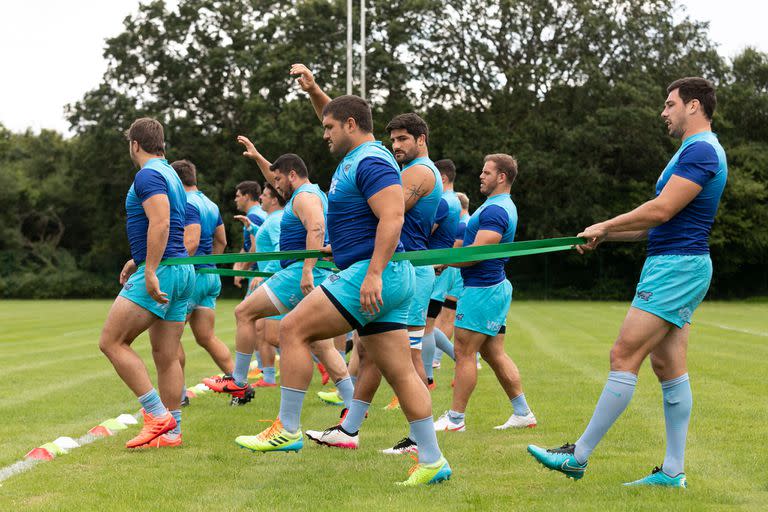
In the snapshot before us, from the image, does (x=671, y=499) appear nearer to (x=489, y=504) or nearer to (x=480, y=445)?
(x=489, y=504)

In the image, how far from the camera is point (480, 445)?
6789mm

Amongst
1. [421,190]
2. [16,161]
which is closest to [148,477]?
[421,190]

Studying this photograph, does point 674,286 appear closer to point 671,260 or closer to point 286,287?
point 671,260

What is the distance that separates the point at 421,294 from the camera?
731 centimetres

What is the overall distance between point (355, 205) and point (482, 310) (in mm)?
2505

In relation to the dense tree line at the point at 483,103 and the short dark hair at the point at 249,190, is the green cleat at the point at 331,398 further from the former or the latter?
the dense tree line at the point at 483,103

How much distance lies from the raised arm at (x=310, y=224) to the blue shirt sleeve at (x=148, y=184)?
161cm

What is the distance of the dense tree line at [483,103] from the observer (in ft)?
134

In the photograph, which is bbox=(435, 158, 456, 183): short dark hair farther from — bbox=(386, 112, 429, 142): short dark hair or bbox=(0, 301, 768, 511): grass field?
bbox=(386, 112, 429, 142): short dark hair

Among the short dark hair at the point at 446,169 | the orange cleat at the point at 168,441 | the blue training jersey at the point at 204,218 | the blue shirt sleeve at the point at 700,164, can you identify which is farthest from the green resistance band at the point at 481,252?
the short dark hair at the point at 446,169

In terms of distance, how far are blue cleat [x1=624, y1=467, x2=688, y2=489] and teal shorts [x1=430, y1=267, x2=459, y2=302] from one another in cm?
487

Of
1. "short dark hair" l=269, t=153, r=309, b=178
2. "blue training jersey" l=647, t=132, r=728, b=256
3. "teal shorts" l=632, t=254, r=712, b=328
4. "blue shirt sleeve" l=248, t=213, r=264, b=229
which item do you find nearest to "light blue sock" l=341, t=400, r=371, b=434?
"teal shorts" l=632, t=254, r=712, b=328

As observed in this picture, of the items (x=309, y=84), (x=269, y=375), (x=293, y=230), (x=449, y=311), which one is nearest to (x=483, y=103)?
(x=449, y=311)

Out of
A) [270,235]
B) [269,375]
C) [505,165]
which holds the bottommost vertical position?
[269,375]
